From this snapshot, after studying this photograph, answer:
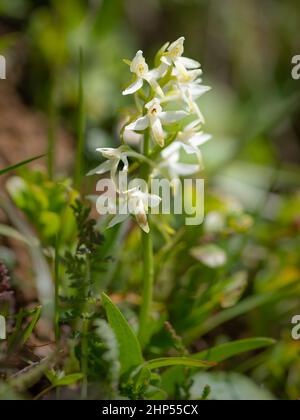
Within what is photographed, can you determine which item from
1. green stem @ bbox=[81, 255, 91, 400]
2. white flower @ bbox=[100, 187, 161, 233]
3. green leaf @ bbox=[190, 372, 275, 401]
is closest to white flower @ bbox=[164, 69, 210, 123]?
white flower @ bbox=[100, 187, 161, 233]

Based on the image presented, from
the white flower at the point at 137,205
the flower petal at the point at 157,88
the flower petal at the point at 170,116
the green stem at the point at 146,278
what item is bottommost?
the green stem at the point at 146,278

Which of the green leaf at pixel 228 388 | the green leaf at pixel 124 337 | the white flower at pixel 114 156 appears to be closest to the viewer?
the green leaf at pixel 124 337

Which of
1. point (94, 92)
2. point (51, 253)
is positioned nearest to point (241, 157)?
point (94, 92)

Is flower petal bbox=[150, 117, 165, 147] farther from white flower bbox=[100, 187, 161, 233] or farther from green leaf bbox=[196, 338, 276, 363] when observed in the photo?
green leaf bbox=[196, 338, 276, 363]

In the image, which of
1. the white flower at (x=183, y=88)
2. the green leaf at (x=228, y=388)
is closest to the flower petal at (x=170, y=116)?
the white flower at (x=183, y=88)

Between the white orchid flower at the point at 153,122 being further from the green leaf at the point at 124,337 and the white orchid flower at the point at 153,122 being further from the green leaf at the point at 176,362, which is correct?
the green leaf at the point at 176,362
